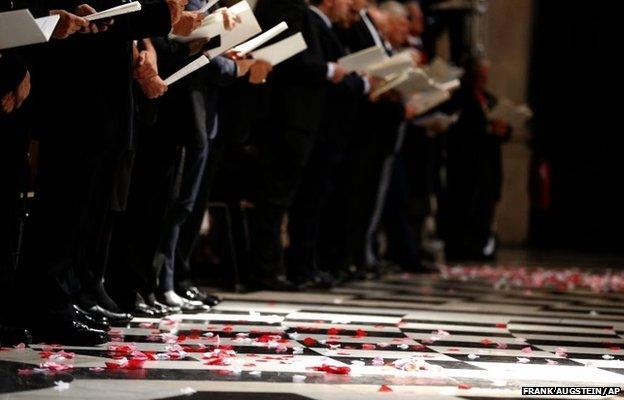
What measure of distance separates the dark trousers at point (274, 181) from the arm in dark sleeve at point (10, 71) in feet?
10.7

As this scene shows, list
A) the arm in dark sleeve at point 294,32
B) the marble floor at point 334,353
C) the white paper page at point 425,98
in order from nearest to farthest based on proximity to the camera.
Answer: the marble floor at point 334,353
the arm in dark sleeve at point 294,32
the white paper page at point 425,98

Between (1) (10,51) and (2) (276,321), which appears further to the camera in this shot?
(2) (276,321)

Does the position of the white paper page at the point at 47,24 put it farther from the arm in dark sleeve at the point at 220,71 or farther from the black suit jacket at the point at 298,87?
the black suit jacket at the point at 298,87

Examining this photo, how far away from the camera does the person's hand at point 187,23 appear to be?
471 cm

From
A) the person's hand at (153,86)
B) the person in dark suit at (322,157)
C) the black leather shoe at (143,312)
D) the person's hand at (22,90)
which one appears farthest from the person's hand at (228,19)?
the person in dark suit at (322,157)

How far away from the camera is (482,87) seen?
1193cm

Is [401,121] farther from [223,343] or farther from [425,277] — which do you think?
[223,343]

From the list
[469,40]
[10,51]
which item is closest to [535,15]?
[469,40]

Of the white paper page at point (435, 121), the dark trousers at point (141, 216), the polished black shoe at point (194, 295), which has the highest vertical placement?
the white paper page at point (435, 121)

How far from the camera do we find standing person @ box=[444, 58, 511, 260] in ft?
39.3

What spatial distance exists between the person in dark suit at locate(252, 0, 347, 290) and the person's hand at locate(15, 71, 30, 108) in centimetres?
315

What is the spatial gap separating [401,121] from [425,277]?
1.15 m

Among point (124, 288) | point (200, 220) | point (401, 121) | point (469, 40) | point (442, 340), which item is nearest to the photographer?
point (442, 340)

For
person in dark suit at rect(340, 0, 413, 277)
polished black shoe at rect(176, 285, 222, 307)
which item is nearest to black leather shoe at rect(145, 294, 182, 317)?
polished black shoe at rect(176, 285, 222, 307)
